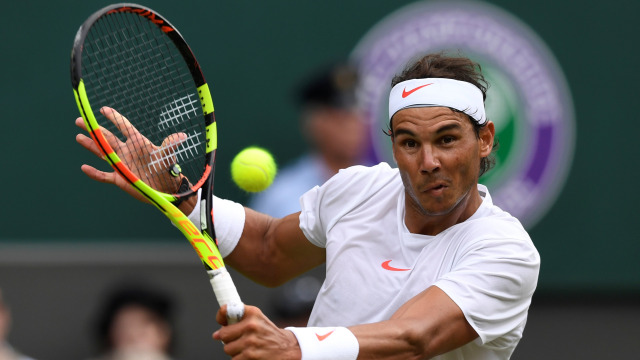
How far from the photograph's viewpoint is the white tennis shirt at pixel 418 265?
2.76 meters

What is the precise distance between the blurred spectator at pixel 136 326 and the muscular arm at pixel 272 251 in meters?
1.70

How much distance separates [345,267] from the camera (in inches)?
117

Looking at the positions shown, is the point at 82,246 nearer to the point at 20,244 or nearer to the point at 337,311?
the point at 20,244

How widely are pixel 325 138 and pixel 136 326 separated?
130 centimetres

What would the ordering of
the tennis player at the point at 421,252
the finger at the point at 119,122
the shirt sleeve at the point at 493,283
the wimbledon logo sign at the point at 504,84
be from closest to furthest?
the tennis player at the point at 421,252 → the shirt sleeve at the point at 493,283 → the finger at the point at 119,122 → the wimbledon logo sign at the point at 504,84

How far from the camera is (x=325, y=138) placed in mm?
4980

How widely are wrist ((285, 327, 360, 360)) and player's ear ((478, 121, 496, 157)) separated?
0.74 meters

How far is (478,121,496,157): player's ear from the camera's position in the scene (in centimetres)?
297

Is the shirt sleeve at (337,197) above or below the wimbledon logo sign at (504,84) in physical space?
below

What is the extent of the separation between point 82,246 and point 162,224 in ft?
1.42

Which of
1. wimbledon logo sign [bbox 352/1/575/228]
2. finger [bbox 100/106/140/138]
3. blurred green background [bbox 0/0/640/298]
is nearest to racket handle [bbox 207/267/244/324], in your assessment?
finger [bbox 100/106/140/138]

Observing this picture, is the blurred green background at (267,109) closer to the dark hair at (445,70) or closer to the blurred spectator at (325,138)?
the blurred spectator at (325,138)

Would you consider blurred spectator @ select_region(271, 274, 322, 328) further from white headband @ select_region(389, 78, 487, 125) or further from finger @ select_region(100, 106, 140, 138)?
white headband @ select_region(389, 78, 487, 125)

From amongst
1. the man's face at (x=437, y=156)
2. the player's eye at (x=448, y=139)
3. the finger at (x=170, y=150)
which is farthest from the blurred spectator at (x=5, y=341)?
the player's eye at (x=448, y=139)
